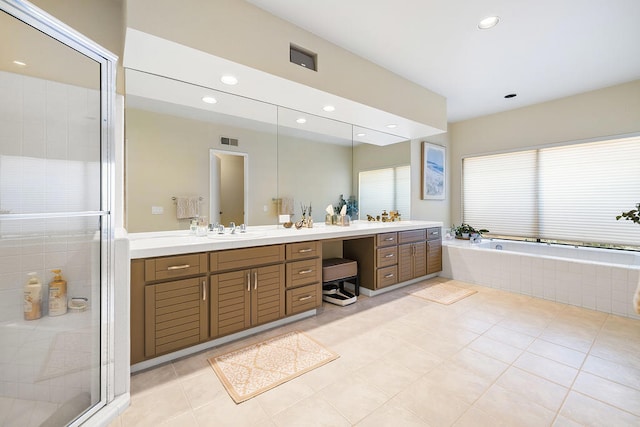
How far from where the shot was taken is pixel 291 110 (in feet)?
10.2

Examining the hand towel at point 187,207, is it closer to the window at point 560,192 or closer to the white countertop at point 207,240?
the white countertop at point 207,240

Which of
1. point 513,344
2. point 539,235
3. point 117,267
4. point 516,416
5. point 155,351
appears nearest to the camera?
point 516,416

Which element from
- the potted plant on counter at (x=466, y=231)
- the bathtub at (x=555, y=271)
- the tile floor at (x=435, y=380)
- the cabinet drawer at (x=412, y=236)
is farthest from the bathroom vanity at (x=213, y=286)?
the potted plant on counter at (x=466, y=231)

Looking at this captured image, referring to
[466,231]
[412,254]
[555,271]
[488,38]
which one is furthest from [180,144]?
[466,231]

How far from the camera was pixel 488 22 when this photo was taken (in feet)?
7.45

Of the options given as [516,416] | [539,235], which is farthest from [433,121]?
[516,416]

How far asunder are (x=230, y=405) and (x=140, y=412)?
47 centimetres

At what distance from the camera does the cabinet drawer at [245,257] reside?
6.75ft

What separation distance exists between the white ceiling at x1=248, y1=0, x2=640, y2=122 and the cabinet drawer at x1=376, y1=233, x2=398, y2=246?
1.92 m

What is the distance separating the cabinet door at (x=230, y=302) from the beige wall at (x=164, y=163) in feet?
2.42

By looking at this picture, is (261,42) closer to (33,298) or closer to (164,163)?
(164,163)

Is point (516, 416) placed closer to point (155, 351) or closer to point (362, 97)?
point (155, 351)

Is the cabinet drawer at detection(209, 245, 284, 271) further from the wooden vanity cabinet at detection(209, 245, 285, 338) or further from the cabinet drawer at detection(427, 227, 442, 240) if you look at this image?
the cabinet drawer at detection(427, 227, 442, 240)

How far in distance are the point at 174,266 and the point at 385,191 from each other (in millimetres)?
3219
